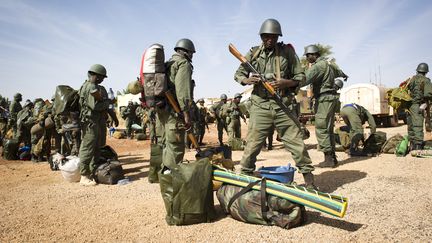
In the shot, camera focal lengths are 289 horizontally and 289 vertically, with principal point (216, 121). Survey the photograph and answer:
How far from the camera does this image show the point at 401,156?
7.22 metres

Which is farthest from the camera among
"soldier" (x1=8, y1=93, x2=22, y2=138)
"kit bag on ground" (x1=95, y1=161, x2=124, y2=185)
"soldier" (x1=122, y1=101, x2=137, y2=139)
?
"soldier" (x1=122, y1=101, x2=137, y2=139)

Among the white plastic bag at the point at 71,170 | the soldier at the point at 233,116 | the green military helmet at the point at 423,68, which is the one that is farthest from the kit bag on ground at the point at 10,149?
the green military helmet at the point at 423,68

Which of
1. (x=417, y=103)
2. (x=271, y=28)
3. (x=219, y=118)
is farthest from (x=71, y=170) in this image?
(x=417, y=103)

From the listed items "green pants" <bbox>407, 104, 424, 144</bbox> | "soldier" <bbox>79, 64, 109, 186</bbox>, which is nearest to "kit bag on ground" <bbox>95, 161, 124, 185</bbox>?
"soldier" <bbox>79, 64, 109, 186</bbox>

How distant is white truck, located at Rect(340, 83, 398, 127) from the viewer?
1781 centimetres

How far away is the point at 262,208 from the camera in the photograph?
3.09m

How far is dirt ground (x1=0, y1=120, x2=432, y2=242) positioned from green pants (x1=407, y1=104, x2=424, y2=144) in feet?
5.55

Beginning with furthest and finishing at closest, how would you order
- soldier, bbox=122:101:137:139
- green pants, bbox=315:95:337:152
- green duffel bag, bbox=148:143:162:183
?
soldier, bbox=122:101:137:139 → green pants, bbox=315:95:337:152 → green duffel bag, bbox=148:143:162:183

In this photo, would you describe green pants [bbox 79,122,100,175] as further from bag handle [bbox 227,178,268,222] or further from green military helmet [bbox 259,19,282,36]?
green military helmet [bbox 259,19,282,36]

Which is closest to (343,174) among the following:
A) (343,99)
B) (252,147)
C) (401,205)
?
(401,205)

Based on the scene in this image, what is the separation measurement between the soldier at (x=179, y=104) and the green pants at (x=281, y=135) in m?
0.97

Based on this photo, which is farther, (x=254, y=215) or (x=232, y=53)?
(x=232, y=53)

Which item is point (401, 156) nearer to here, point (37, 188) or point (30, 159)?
point (37, 188)

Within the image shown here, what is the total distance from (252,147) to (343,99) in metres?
17.4
